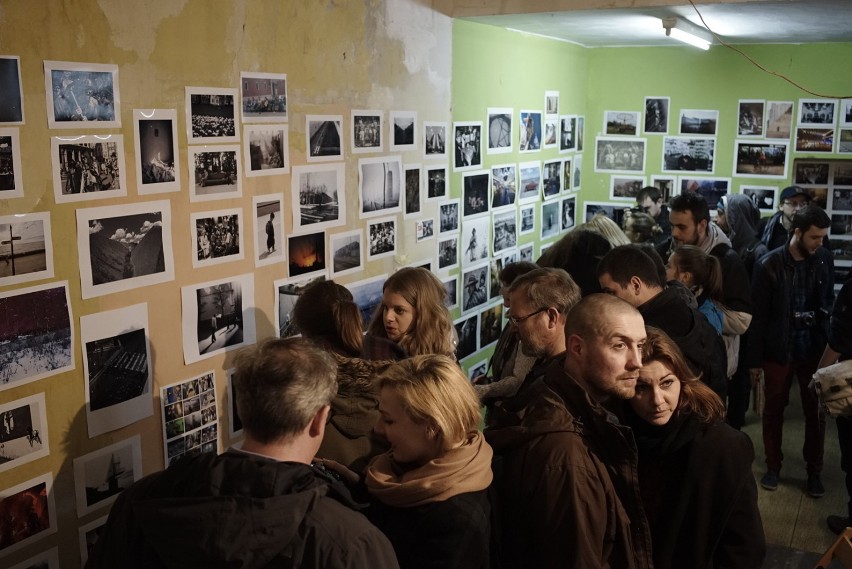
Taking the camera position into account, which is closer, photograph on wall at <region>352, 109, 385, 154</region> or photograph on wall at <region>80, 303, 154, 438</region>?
photograph on wall at <region>80, 303, 154, 438</region>

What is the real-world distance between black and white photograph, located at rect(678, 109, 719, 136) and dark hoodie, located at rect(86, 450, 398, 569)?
6811 mm

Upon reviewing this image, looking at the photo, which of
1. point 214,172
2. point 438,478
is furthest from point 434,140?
point 438,478

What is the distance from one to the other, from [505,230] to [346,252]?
7.73 ft

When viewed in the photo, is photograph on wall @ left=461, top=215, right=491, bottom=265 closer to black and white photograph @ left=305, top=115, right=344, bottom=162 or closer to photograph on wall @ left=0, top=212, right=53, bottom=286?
black and white photograph @ left=305, top=115, right=344, bottom=162

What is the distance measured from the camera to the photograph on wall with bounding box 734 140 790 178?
768 centimetres

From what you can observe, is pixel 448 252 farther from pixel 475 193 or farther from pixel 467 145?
pixel 467 145

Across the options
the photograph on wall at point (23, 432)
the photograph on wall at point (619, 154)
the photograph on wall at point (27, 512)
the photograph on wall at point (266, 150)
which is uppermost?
the photograph on wall at point (266, 150)

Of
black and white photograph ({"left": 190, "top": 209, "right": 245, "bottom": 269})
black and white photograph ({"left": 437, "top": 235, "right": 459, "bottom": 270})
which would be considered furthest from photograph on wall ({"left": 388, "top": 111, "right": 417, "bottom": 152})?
black and white photograph ({"left": 190, "top": 209, "right": 245, "bottom": 269})

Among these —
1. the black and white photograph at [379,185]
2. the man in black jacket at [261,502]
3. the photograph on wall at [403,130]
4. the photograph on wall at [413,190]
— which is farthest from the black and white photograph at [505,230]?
the man in black jacket at [261,502]

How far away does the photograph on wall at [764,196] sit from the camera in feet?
25.5

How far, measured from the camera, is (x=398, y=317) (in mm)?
3678

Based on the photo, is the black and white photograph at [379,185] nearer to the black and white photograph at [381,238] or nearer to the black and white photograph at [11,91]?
the black and white photograph at [381,238]

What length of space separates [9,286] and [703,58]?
22.1ft

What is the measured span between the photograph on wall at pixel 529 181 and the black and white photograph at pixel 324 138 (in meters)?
2.68
